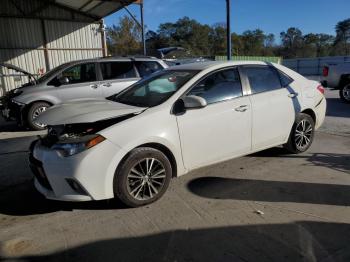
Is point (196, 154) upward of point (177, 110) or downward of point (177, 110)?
downward

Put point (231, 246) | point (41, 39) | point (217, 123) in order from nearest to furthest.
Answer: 1. point (231, 246)
2. point (217, 123)
3. point (41, 39)

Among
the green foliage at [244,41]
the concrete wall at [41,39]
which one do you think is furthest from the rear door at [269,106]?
the green foliage at [244,41]

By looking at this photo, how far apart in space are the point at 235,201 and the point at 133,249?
56.6 inches

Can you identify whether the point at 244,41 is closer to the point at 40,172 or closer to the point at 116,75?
the point at 116,75

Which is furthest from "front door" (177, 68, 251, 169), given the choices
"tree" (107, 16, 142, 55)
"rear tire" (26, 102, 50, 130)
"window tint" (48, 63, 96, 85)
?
"tree" (107, 16, 142, 55)

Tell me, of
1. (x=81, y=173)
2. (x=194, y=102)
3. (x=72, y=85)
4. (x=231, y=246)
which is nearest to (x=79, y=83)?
(x=72, y=85)

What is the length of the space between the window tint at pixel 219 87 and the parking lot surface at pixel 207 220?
3.69ft

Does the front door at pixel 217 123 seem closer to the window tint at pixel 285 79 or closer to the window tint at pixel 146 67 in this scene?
the window tint at pixel 285 79

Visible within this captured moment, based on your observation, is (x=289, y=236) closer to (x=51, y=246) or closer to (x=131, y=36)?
(x=51, y=246)

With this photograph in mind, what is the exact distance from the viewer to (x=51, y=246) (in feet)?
10.6

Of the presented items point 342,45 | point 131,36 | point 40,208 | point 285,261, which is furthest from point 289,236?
point 342,45

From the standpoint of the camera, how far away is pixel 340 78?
11.8m

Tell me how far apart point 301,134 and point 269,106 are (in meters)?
1.03

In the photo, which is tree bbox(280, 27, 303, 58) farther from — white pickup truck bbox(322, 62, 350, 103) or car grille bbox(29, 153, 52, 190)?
car grille bbox(29, 153, 52, 190)
